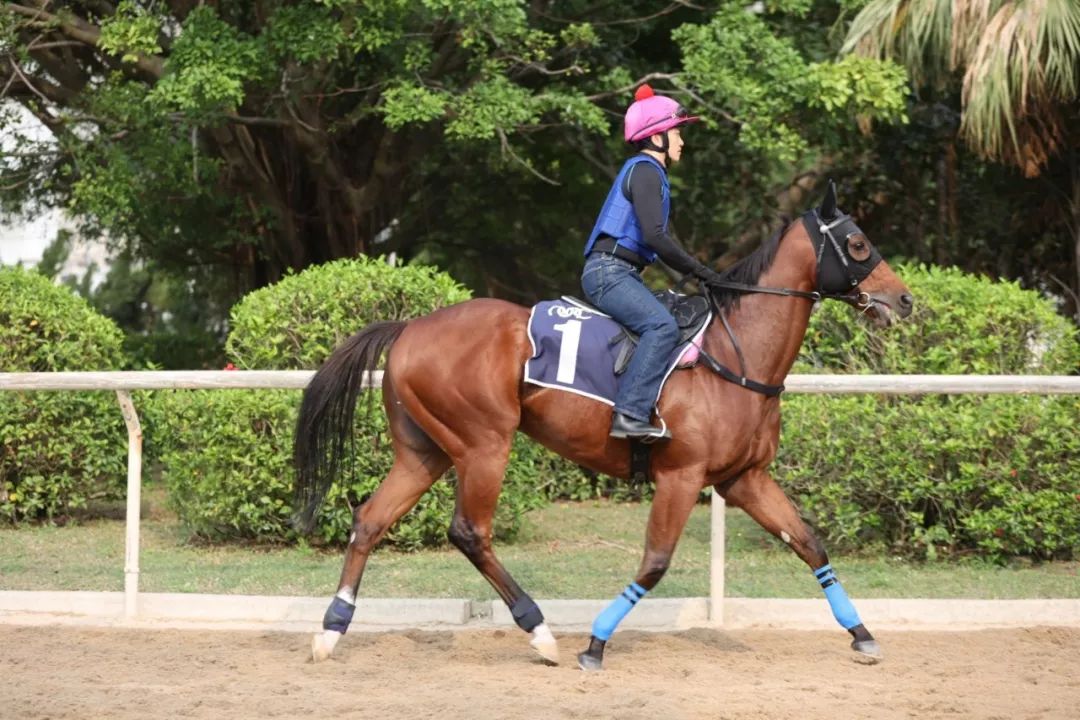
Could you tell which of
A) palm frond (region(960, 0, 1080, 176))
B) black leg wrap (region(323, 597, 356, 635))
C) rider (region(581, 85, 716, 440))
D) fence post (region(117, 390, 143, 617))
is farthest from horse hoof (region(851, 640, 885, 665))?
palm frond (region(960, 0, 1080, 176))

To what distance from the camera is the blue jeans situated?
238 inches

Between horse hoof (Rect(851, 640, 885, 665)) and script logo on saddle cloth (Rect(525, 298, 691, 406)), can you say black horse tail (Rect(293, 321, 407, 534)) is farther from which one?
horse hoof (Rect(851, 640, 885, 665))

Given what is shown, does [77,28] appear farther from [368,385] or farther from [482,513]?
[482,513]

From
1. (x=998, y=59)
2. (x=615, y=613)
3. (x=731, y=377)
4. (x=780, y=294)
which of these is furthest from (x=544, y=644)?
(x=998, y=59)

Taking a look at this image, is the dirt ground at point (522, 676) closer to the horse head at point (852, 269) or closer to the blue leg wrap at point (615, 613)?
the blue leg wrap at point (615, 613)

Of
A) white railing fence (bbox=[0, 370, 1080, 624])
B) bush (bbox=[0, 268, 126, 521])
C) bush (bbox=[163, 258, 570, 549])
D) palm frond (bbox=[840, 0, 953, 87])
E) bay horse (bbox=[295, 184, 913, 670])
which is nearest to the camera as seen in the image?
bay horse (bbox=[295, 184, 913, 670])

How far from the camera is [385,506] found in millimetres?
6430

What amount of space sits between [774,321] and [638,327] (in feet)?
2.21

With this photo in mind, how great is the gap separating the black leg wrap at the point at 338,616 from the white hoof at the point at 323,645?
0.03m

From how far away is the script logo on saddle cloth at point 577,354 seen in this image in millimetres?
6180

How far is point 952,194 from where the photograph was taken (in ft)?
46.2

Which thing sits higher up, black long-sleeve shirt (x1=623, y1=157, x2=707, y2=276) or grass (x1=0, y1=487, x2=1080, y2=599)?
Result: black long-sleeve shirt (x1=623, y1=157, x2=707, y2=276)

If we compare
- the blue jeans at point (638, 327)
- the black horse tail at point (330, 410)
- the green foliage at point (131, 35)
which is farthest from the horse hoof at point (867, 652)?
the green foliage at point (131, 35)

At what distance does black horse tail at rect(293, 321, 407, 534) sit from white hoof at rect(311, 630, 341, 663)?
1.76ft
